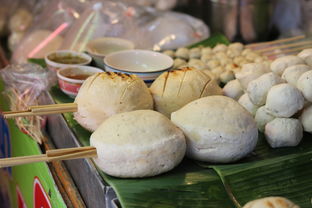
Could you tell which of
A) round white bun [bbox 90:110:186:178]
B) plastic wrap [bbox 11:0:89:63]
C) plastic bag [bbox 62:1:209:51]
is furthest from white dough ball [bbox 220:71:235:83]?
plastic wrap [bbox 11:0:89:63]

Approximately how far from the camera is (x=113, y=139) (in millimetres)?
1360

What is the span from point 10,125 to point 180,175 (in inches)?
51.5

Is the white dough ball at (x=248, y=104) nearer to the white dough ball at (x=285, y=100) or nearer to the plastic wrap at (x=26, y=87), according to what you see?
the white dough ball at (x=285, y=100)

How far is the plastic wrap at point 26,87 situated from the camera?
6.69ft

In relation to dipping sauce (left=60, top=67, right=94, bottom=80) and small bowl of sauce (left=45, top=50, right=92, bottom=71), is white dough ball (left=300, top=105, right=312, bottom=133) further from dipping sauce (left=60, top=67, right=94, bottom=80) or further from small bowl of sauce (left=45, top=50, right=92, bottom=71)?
small bowl of sauce (left=45, top=50, right=92, bottom=71)

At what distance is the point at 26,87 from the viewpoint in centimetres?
217

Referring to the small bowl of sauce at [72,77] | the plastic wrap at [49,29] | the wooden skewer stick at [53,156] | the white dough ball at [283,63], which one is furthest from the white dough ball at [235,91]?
the plastic wrap at [49,29]

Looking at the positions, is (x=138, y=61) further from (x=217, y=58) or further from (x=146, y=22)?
(x=146, y=22)

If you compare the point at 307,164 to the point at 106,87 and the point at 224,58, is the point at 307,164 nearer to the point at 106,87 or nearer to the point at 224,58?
the point at 106,87

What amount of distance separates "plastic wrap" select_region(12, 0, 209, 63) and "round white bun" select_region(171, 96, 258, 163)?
1.44 m

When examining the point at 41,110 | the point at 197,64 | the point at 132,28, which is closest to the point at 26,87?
the point at 41,110

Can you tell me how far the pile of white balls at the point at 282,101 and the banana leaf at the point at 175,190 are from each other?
31cm

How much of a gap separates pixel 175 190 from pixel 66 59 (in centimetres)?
122

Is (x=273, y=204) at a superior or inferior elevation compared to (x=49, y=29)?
superior
